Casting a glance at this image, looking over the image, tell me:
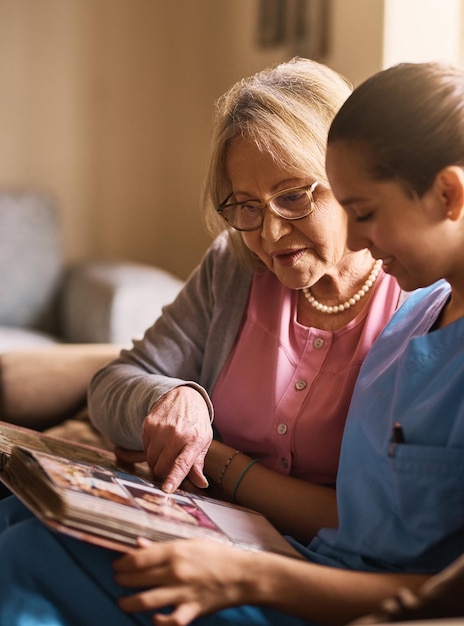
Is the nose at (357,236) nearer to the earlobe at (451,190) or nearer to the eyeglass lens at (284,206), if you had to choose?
the earlobe at (451,190)

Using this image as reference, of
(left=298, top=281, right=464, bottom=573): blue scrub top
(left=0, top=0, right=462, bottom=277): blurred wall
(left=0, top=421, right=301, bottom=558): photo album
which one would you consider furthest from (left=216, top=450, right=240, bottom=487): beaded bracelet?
(left=0, top=0, right=462, bottom=277): blurred wall

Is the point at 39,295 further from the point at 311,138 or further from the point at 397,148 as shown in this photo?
the point at 397,148

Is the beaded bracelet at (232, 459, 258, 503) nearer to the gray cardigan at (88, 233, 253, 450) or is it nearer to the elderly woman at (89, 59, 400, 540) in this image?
the elderly woman at (89, 59, 400, 540)

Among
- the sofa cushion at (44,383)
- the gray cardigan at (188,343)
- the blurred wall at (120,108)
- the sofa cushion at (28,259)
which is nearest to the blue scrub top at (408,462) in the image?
the gray cardigan at (188,343)

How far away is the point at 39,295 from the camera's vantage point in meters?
3.42

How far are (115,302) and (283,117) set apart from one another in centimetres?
161

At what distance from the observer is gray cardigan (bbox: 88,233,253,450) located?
1563mm

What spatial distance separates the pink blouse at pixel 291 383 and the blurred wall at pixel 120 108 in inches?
83.6

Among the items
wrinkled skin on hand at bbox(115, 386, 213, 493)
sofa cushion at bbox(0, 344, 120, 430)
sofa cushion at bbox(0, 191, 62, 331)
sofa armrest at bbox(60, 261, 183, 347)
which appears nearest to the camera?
wrinkled skin on hand at bbox(115, 386, 213, 493)

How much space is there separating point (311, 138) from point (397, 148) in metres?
0.44

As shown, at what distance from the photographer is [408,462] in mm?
1023

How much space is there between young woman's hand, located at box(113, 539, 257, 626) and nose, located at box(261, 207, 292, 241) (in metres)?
0.56

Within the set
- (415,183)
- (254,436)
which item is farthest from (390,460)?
(254,436)

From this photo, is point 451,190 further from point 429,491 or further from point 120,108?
point 120,108
